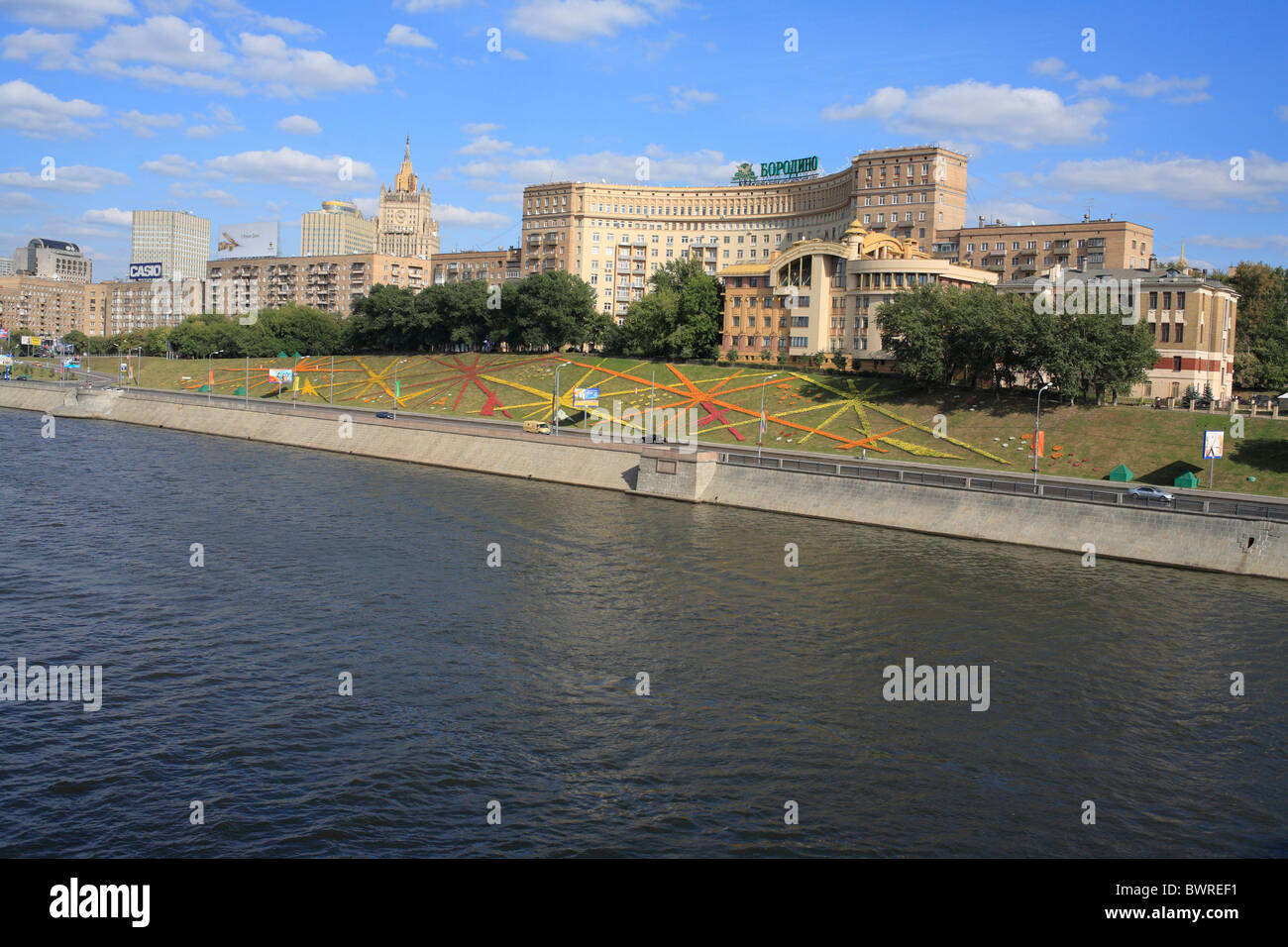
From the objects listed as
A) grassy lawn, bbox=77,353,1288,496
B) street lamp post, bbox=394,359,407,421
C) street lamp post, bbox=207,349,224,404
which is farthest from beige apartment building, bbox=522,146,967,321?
street lamp post, bbox=207,349,224,404

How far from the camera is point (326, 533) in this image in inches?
1970

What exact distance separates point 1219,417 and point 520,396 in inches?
2630

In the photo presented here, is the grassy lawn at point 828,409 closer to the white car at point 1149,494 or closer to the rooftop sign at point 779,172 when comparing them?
the white car at point 1149,494

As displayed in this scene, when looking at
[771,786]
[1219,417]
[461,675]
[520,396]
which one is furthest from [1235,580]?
[520,396]

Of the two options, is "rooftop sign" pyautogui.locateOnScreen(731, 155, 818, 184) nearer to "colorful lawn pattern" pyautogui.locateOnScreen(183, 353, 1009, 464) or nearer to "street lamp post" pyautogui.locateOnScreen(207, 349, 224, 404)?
"colorful lawn pattern" pyautogui.locateOnScreen(183, 353, 1009, 464)

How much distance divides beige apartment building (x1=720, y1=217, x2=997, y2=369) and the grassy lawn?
7481 millimetres

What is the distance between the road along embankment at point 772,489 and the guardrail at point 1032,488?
18.8 inches

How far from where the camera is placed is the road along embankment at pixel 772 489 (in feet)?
165

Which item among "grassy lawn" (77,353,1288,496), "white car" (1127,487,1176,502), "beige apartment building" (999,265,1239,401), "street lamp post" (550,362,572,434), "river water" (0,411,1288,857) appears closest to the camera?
"river water" (0,411,1288,857)

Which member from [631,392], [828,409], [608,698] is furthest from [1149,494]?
[631,392]

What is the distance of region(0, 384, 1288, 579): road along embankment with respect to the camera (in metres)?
50.2

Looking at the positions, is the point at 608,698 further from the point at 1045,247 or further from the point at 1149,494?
the point at 1045,247

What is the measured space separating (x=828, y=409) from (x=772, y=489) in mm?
26468

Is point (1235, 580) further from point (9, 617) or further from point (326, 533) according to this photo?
point (9, 617)
